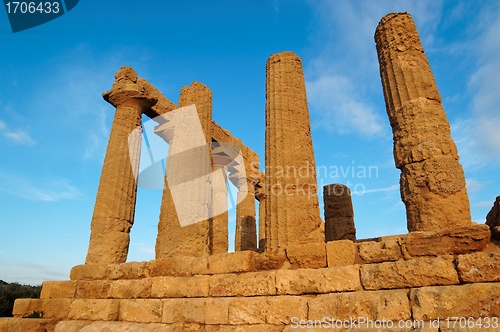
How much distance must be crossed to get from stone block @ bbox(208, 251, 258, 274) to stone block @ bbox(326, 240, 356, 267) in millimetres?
1433

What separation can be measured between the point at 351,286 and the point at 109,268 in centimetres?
577

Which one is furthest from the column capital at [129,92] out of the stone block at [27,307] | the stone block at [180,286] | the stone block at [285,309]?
the stone block at [285,309]

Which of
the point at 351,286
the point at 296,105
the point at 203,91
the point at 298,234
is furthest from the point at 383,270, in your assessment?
the point at 203,91

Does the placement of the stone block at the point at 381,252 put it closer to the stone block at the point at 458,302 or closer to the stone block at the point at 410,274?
the stone block at the point at 410,274

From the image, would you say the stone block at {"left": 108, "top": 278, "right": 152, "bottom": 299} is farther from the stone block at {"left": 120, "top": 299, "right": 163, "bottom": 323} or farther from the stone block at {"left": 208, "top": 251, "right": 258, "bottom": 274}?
the stone block at {"left": 208, "top": 251, "right": 258, "bottom": 274}

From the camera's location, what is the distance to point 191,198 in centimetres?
971

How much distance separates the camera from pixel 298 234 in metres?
7.09

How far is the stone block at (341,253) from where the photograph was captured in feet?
17.3

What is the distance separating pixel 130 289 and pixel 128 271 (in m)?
0.55

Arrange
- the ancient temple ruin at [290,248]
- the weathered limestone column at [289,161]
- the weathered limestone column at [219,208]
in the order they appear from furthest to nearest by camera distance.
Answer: the weathered limestone column at [219,208]
the weathered limestone column at [289,161]
the ancient temple ruin at [290,248]

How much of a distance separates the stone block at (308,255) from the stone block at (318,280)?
0.57ft

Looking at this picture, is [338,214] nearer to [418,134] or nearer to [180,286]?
[418,134]

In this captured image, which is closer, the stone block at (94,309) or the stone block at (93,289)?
the stone block at (94,309)

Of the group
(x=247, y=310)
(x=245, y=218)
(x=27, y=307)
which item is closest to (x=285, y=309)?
(x=247, y=310)
